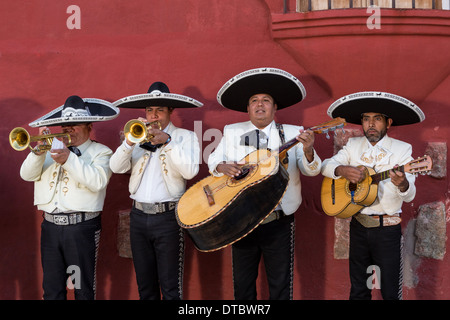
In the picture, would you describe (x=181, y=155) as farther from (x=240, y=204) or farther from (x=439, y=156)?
(x=439, y=156)

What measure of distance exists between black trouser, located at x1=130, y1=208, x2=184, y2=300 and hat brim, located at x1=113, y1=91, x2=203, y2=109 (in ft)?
3.14

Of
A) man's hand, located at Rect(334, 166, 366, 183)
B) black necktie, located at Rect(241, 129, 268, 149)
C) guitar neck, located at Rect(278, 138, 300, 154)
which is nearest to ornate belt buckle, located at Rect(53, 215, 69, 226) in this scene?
black necktie, located at Rect(241, 129, 268, 149)

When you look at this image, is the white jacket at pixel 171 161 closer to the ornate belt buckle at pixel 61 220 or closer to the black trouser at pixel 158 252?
the black trouser at pixel 158 252

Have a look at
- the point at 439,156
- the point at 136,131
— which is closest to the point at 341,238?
the point at 439,156

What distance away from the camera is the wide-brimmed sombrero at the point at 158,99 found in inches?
158

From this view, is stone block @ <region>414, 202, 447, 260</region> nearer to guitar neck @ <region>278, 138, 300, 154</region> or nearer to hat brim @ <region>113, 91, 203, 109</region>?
guitar neck @ <region>278, 138, 300, 154</region>

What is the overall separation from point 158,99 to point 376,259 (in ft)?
7.57

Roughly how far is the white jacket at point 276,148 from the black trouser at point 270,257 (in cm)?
18

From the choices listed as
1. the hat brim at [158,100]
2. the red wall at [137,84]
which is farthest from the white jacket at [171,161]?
the red wall at [137,84]

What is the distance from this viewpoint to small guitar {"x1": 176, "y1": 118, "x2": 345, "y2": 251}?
3.52 m

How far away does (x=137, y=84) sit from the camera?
4.92 metres

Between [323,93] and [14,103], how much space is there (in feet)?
10.7

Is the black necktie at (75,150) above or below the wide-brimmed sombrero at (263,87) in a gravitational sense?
below
